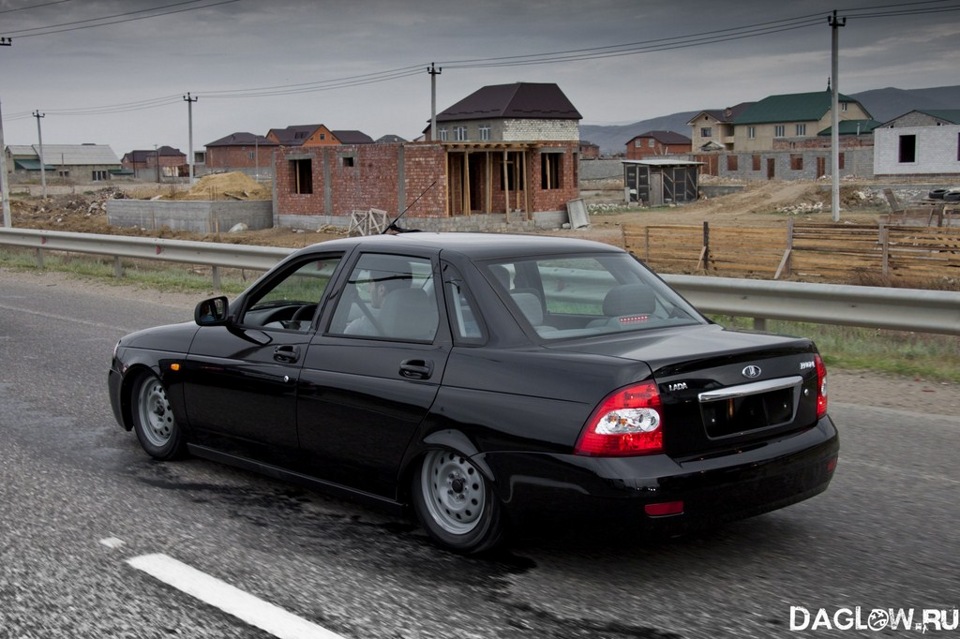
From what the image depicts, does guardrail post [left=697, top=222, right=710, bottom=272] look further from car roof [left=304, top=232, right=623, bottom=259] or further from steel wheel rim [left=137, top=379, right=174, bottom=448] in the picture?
car roof [left=304, top=232, right=623, bottom=259]

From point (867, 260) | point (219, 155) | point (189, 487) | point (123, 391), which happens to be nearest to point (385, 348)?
point (189, 487)

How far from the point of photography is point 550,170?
48.7m

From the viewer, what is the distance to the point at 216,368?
6.01 m

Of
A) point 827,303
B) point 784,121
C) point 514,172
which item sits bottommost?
point 827,303

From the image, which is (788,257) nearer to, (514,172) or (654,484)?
(654,484)

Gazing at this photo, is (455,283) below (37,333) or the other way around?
the other way around

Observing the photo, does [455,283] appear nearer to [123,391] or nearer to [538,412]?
[538,412]

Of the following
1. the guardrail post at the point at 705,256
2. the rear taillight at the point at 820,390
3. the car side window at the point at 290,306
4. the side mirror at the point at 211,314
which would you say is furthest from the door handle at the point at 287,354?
the guardrail post at the point at 705,256

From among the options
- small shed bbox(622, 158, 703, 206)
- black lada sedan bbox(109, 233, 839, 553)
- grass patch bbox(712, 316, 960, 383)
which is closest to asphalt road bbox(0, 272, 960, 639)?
black lada sedan bbox(109, 233, 839, 553)

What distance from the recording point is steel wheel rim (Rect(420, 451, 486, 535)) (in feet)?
15.7

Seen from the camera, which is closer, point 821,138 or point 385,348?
point 385,348

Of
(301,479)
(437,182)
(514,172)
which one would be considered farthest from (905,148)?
(301,479)

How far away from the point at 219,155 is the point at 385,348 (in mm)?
143667

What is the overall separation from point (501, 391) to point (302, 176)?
1882 inches
